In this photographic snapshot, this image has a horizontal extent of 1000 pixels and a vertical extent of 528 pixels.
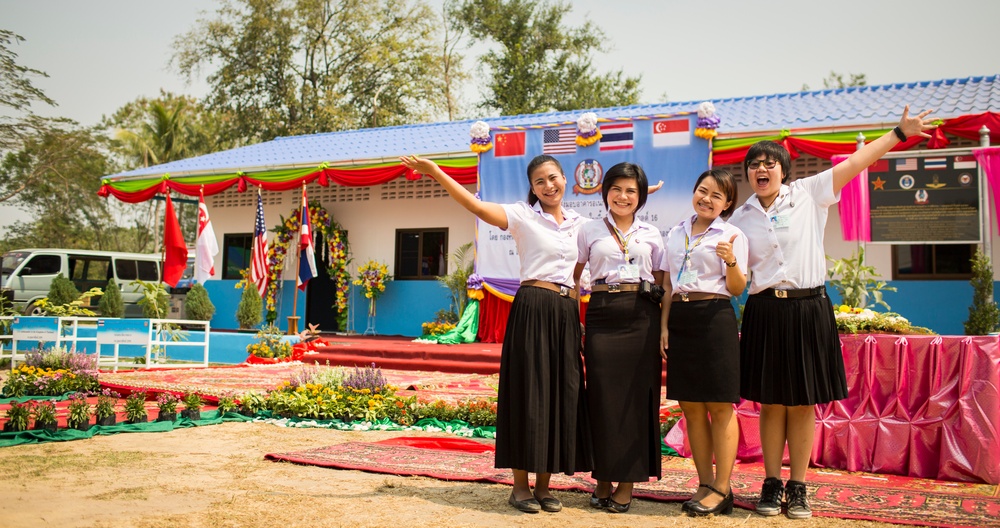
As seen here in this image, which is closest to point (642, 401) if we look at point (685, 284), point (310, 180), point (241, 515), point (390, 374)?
point (685, 284)

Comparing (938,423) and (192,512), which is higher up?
(938,423)

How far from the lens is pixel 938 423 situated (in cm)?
477

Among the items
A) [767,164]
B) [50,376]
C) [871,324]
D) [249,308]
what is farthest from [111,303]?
[767,164]

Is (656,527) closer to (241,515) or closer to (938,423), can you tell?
(241,515)

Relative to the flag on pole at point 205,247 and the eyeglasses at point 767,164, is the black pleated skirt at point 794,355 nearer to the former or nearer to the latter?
the eyeglasses at point 767,164

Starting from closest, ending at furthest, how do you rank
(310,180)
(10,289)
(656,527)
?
(656,527)
(310,180)
(10,289)

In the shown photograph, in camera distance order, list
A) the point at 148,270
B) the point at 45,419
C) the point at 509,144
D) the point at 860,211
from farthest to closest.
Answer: the point at 148,270 → the point at 509,144 → the point at 860,211 → the point at 45,419

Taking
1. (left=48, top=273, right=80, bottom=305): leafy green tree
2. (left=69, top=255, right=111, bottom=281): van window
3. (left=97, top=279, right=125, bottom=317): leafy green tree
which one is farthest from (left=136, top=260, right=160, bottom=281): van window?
(left=97, top=279, right=125, bottom=317): leafy green tree

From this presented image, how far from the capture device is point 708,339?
3863 millimetres

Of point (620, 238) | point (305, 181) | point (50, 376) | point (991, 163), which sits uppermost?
point (305, 181)

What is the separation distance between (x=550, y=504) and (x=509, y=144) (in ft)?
28.6

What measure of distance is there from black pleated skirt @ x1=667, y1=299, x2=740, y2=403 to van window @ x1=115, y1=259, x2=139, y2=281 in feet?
56.6

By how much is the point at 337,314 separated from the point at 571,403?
11.8 m

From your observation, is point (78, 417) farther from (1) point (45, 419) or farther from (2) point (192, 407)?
(2) point (192, 407)
